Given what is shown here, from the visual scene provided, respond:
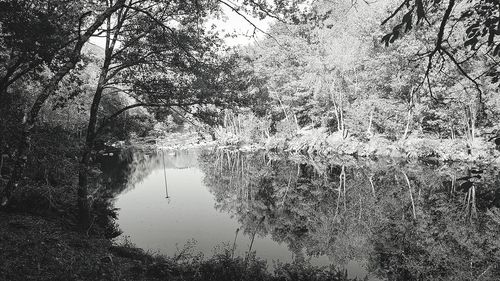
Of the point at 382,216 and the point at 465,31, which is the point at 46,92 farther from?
the point at 382,216

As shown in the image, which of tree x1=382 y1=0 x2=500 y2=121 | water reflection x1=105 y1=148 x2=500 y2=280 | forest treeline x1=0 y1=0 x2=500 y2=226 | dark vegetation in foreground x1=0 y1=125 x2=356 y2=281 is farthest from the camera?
water reflection x1=105 y1=148 x2=500 y2=280

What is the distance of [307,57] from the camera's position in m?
31.2

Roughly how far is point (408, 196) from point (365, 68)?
19237 mm

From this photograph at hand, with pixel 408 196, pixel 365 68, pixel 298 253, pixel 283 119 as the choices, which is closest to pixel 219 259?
pixel 298 253

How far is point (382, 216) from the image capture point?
1334 centimetres

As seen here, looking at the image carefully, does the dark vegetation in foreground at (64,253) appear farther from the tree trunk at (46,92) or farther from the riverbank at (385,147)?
the riverbank at (385,147)

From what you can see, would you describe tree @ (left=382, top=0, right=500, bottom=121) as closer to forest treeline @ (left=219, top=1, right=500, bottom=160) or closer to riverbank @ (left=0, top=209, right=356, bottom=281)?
riverbank @ (left=0, top=209, right=356, bottom=281)

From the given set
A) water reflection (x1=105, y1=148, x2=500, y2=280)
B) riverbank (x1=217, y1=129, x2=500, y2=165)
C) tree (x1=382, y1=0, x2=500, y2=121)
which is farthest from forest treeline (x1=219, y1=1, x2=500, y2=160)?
tree (x1=382, y1=0, x2=500, y2=121)

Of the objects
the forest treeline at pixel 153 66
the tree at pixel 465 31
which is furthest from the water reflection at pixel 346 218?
the forest treeline at pixel 153 66

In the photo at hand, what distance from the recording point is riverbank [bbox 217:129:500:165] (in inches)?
985

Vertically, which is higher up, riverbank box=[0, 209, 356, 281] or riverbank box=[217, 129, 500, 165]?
riverbank box=[217, 129, 500, 165]

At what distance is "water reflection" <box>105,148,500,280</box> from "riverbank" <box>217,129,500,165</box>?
407cm

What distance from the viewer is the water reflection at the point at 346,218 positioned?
30.5ft

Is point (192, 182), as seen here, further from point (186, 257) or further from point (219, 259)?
point (219, 259)
